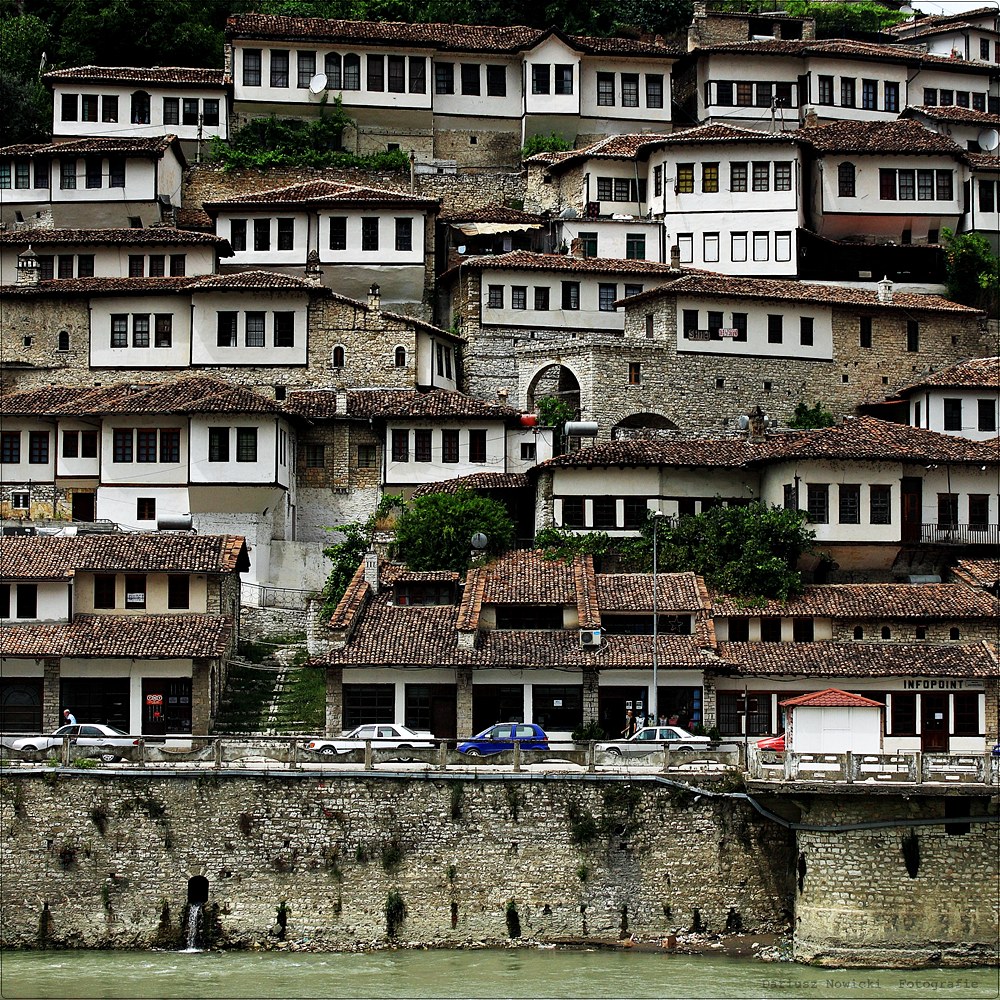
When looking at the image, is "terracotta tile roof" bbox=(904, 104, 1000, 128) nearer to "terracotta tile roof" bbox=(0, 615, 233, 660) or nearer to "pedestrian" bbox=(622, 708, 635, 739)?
"pedestrian" bbox=(622, 708, 635, 739)

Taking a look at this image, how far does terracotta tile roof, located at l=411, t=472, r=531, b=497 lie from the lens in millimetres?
63656

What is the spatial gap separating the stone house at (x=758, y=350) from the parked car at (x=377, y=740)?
72.3 ft

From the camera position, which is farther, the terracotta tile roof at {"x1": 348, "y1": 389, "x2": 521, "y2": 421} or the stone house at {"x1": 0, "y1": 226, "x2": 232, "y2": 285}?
the stone house at {"x1": 0, "y1": 226, "x2": 232, "y2": 285}

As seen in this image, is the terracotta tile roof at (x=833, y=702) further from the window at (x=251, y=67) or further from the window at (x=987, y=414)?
the window at (x=251, y=67)

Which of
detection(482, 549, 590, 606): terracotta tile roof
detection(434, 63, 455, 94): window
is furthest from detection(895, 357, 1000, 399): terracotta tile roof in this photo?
detection(434, 63, 455, 94): window

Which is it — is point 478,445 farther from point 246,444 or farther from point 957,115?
point 957,115

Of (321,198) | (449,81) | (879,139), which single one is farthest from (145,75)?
(879,139)

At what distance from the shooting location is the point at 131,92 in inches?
3349

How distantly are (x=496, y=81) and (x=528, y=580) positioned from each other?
3709 cm

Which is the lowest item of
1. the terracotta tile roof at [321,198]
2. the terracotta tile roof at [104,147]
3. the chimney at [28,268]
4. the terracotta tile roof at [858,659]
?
the terracotta tile roof at [858,659]

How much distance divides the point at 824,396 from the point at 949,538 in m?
11.8

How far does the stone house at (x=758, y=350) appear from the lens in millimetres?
69438

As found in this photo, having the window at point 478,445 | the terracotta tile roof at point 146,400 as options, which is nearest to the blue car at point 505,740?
the terracotta tile roof at point 146,400

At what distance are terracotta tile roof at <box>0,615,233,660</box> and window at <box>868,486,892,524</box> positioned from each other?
62.5ft
